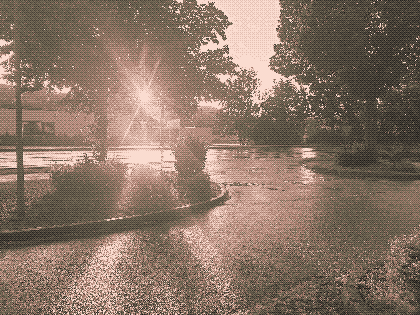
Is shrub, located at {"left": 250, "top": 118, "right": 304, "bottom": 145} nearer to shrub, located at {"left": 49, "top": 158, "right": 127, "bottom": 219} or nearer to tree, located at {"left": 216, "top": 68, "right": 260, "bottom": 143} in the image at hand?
tree, located at {"left": 216, "top": 68, "right": 260, "bottom": 143}

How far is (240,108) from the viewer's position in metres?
58.7

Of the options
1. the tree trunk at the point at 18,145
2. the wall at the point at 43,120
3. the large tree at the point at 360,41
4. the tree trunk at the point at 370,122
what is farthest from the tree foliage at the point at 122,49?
the wall at the point at 43,120

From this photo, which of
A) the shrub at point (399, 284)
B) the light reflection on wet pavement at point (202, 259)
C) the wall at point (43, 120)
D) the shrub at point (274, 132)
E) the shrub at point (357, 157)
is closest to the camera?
the shrub at point (399, 284)

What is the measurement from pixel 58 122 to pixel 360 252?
186 ft

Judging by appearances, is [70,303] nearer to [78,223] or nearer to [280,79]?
[78,223]

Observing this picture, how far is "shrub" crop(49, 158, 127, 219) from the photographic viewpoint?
9516mm

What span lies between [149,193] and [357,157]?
58.1 feet

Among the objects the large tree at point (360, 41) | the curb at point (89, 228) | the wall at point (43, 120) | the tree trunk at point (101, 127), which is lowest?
the curb at point (89, 228)

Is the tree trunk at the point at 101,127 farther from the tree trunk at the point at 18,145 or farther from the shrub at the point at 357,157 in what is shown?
the shrub at the point at 357,157

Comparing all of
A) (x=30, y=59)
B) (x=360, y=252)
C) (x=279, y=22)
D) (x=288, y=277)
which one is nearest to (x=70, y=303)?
(x=288, y=277)

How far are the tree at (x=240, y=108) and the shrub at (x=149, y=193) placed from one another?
42.6 meters

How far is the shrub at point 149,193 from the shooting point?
9.52m

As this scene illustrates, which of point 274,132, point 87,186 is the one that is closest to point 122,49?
point 87,186

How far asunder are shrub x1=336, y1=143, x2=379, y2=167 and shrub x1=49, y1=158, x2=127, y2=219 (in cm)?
1718
